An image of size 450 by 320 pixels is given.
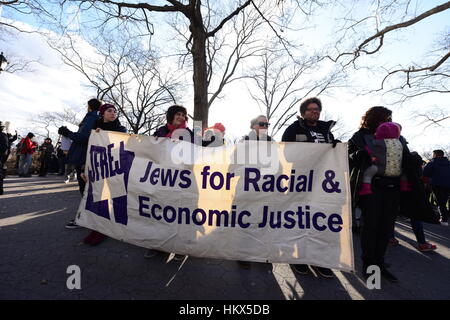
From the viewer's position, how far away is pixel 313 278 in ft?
7.59

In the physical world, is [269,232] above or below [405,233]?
above

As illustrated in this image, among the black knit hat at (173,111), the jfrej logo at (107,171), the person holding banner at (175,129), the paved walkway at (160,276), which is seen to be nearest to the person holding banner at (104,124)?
the paved walkway at (160,276)

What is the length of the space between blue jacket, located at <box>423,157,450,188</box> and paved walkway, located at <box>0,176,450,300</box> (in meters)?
3.28

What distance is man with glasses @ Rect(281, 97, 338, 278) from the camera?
254 centimetres

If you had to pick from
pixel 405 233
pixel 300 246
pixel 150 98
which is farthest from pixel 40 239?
pixel 150 98

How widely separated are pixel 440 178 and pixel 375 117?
487cm

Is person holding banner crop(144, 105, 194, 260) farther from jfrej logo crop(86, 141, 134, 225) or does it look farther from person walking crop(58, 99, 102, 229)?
person walking crop(58, 99, 102, 229)

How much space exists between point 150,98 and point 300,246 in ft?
72.6

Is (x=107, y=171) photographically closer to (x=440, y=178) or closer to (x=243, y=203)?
(x=243, y=203)

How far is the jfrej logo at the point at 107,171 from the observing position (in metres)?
2.42

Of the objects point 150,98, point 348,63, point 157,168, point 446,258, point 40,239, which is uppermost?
point 150,98

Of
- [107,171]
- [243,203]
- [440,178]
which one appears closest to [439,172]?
[440,178]

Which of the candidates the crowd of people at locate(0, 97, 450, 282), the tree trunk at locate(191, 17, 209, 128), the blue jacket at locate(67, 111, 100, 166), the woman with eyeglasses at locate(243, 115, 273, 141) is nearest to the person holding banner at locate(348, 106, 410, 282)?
the crowd of people at locate(0, 97, 450, 282)
